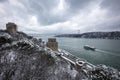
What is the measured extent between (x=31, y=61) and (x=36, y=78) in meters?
2.84

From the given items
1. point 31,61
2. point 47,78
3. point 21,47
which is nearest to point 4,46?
point 21,47

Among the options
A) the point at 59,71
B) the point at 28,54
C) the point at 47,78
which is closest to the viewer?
the point at 47,78

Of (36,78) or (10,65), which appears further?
(10,65)

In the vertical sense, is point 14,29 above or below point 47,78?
above

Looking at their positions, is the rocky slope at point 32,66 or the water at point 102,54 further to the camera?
the water at point 102,54

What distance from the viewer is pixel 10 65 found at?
12961 millimetres

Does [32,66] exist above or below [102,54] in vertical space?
above

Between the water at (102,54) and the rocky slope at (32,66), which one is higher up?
the rocky slope at (32,66)

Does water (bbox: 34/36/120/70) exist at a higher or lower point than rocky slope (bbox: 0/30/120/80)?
lower

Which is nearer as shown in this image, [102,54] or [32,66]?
[32,66]

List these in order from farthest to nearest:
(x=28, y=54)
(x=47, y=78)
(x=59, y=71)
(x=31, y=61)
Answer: (x=28, y=54) → (x=31, y=61) → (x=59, y=71) → (x=47, y=78)

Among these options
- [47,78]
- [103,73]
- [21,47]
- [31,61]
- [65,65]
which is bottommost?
[103,73]

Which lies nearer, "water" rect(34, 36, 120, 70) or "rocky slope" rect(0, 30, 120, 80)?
"rocky slope" rect(0, 30, 120, 80)

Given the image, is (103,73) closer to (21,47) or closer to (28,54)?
(28,54)
